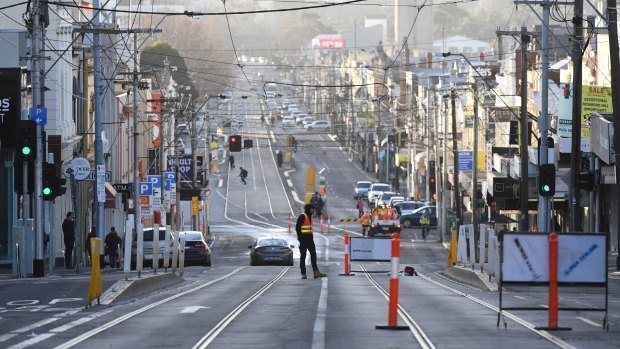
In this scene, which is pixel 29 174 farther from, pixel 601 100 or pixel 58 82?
pixel 601 100

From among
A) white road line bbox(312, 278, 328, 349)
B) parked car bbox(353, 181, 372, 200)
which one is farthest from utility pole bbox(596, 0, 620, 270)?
parked car bbox(353, 181, 372, 200)

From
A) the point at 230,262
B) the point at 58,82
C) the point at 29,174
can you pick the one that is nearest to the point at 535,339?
the point at 29,174

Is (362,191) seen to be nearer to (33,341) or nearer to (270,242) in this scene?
(270,242)

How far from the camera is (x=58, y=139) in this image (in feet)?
153

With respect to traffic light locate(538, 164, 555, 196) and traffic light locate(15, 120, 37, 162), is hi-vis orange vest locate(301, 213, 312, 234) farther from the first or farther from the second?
traffic light locate(538, 164, 555, 196)

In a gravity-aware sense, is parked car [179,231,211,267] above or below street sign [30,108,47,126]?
below

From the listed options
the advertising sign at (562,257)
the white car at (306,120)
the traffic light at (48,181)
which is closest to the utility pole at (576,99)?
the traffic light at (48,181)

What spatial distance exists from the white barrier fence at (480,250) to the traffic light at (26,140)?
1120 centimetres

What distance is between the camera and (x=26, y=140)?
114 feet

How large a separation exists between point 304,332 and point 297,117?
514ft

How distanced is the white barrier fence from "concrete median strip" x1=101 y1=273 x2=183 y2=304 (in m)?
6.89

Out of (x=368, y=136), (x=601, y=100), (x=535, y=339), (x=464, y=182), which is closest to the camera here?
(x=535, y=339)

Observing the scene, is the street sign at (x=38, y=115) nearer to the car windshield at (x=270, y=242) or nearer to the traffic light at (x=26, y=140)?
the traffic light at (x=26, y=140)

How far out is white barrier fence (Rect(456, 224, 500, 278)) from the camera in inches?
1190
